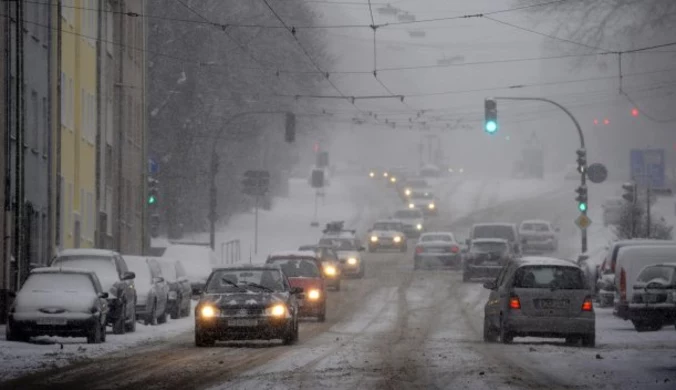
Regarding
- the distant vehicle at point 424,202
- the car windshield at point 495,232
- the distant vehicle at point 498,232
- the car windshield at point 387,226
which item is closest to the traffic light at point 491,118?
the distant vehicle at point 498,232

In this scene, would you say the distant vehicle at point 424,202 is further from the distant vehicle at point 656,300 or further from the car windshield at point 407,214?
the distant vehicle at point 656,300

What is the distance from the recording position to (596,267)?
43750mm

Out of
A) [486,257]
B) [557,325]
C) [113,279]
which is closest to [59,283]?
[113,279]

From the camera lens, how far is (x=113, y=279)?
31.0 metres

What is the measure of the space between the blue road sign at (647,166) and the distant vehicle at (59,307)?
95.2 ft

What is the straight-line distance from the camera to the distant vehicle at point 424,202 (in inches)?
3991

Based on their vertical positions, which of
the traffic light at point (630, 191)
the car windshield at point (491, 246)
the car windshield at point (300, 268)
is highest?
the traffic light at point (630, 191)

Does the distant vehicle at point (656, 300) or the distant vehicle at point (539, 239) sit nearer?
the distant vehicle at point (656, 300)

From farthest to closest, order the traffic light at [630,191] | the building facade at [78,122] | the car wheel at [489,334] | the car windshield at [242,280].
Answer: the traffic light at [630,191], the building facade at [78,122], the car wheel at [489,334], the car windshield at [242,280]

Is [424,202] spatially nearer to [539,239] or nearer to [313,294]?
[539,239]

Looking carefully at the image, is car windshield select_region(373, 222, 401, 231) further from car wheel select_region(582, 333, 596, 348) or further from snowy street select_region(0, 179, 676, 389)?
car wheel select_region(582, 333, 596, 348)

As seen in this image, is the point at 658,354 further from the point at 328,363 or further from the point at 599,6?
the point at 599,6

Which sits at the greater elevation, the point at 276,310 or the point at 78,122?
the point at 78,122

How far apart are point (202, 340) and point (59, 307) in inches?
100.0
